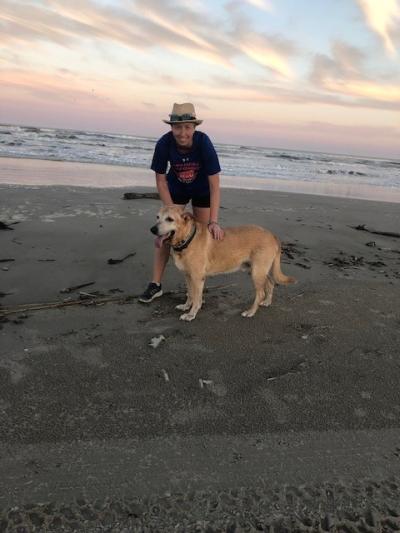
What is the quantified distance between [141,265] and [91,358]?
8.64 feet

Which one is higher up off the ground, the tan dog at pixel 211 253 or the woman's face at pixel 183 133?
the woman's face at pixel 183 133

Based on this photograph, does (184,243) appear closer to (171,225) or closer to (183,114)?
(171,225)

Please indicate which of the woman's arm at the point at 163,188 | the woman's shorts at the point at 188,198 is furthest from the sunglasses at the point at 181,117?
the woman's shorts at the point at 188,198

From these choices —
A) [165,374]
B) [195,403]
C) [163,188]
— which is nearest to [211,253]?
[163,188]

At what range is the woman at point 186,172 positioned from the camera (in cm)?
446

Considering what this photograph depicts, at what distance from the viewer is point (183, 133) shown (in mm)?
4449

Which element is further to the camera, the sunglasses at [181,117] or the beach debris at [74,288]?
the beach debris at [74,288]

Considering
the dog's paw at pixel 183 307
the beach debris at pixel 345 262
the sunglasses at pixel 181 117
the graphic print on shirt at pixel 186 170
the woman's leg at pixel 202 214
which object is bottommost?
the dog's paw at pixel 183 307

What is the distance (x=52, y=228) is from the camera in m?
7.12

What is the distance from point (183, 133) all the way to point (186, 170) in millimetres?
460

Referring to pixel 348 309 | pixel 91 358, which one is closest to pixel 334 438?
pixel 91 358

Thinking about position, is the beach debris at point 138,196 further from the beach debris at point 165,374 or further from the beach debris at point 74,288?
the beach debris at point 165,374

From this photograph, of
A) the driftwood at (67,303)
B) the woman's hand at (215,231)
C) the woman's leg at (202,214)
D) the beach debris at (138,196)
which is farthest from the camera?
the beach debris at (138,196)

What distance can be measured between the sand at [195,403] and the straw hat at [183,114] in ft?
6.57
